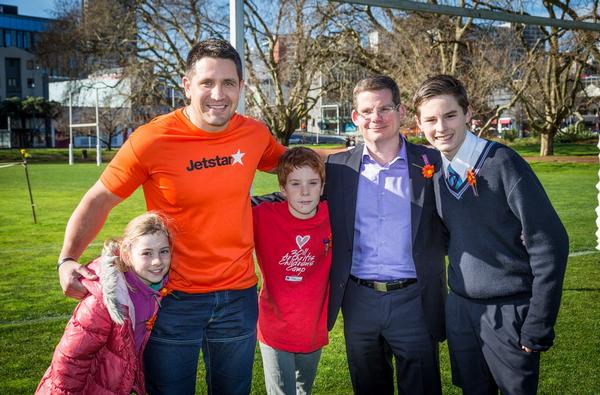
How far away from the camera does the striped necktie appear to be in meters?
2.93

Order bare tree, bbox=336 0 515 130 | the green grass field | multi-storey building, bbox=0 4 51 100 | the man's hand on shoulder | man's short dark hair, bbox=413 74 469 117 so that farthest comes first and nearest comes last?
multi-storey building, bbox=0 4 51 100, bare tree, bbox=336 0 515 130, the green grass field, man's short dark hair, bbox=413 74 469 117, the man's hand on shoulder

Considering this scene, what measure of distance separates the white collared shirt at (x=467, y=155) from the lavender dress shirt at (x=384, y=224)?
0.34 metres

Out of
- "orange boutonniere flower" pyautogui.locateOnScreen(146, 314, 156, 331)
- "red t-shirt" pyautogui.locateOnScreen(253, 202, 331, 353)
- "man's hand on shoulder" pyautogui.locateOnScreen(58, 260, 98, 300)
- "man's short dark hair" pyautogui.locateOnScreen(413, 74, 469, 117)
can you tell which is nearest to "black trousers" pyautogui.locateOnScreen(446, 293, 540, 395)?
"red t-shirt" pyautogui.locateOnScreen(253, 202, 331, 353)

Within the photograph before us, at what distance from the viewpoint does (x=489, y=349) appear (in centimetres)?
288

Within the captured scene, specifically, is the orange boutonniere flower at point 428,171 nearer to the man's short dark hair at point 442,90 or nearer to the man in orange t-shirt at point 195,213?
the man's short dark hair at point 442,90

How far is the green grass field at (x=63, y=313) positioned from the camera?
4.56 m

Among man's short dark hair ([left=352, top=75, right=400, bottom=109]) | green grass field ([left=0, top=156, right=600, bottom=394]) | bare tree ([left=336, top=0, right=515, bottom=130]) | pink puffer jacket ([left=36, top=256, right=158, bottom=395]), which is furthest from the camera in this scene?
bare tree ([left=336, top=0, right=515, bottom=130])

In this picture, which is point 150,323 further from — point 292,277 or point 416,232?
point 416,232

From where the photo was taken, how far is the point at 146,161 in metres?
2.84

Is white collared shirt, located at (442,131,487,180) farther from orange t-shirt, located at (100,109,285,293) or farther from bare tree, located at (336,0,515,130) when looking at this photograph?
bare tree, located at (336,0,515,130)

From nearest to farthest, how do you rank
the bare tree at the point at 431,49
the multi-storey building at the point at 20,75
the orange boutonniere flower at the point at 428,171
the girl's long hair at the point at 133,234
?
the girl's long hair at the point at 133,234 → the orange boutonniere flower at the point at 428,171 → the bare tree at the point at 431,49 → the multi-storey building at the point at 20,75

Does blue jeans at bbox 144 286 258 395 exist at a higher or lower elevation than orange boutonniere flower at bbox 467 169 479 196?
lower

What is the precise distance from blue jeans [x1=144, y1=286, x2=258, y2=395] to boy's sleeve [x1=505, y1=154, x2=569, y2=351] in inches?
52.5

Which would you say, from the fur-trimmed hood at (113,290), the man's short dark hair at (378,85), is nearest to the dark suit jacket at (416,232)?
the man's short dark hair at (378,85)
